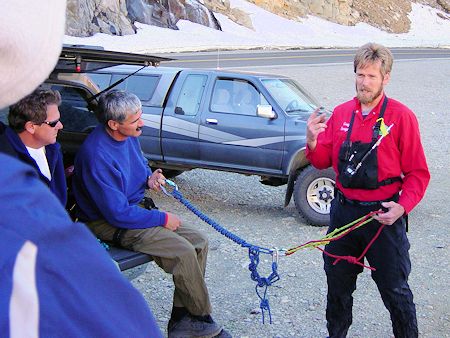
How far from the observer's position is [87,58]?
4.59m

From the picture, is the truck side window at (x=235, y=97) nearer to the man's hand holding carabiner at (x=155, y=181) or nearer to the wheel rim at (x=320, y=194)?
the wheel rim at (x=320, y=194)

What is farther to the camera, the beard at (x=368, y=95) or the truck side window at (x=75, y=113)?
the truck side window at (x=75, y=113)

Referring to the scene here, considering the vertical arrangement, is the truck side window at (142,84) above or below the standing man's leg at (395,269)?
below

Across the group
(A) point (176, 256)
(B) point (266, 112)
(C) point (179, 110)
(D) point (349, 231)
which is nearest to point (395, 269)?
(D) point (349, 231)

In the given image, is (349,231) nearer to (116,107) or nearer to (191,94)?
(116,107)

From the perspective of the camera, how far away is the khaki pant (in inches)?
165

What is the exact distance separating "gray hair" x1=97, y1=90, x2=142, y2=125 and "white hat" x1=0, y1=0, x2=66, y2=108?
3576mm

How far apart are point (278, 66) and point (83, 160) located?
61.8 feet

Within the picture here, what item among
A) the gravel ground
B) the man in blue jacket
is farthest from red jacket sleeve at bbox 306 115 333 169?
the man in blue jacket

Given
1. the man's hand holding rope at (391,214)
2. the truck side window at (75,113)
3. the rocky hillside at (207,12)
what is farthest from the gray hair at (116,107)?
the rocky hillside at (207,12)

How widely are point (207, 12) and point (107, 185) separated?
3203cm

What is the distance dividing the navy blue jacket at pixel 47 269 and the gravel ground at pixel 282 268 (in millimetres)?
3950

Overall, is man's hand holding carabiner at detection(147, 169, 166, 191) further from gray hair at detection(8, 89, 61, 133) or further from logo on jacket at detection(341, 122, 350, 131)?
logo on jacket at detection(341, 122, 350, 131)

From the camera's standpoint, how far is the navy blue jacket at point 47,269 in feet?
2.24
